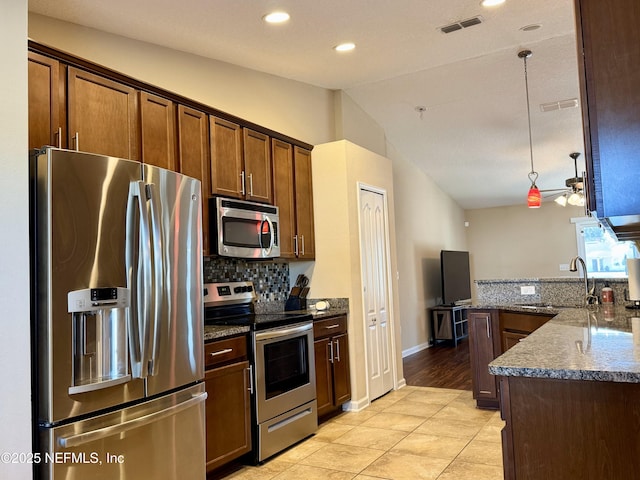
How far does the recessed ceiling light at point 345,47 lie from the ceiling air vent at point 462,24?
0.66 metres

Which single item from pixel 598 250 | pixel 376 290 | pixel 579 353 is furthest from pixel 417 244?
pixel 579 353

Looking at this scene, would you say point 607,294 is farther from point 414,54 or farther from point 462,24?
point 414,54

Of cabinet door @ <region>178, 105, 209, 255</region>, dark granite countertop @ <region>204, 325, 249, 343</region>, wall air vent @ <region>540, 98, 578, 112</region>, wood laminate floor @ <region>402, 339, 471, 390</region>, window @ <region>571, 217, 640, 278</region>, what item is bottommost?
wood laminate floor @ <region>402, 339, 471, 390</region>

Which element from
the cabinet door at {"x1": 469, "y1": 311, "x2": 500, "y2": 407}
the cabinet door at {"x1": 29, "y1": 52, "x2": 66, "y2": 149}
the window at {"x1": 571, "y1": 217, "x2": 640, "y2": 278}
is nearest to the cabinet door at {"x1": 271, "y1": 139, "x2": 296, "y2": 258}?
the cabinet door at {"x1": 469, "y1": 311, "x2": 500, "y2": 407}

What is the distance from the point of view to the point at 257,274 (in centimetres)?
423

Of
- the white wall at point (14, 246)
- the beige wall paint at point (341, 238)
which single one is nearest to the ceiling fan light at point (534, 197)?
the beige wall paint at point (341, 238)

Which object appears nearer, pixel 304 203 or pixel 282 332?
pixel 282 332

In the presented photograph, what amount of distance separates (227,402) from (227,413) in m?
0.06

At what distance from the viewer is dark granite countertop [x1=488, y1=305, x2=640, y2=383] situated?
4.83ft

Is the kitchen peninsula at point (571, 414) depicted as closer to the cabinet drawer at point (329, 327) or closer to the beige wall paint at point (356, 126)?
the cabinet drawer at point (329, 327)

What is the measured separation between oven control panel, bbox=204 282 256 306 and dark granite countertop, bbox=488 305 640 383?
2.19 m

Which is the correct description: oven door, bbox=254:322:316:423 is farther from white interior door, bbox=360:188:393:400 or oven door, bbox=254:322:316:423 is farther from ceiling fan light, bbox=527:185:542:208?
ceiling fan light, bbox=527:185:542:208

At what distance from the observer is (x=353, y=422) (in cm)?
400

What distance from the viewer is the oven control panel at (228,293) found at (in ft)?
11.8
